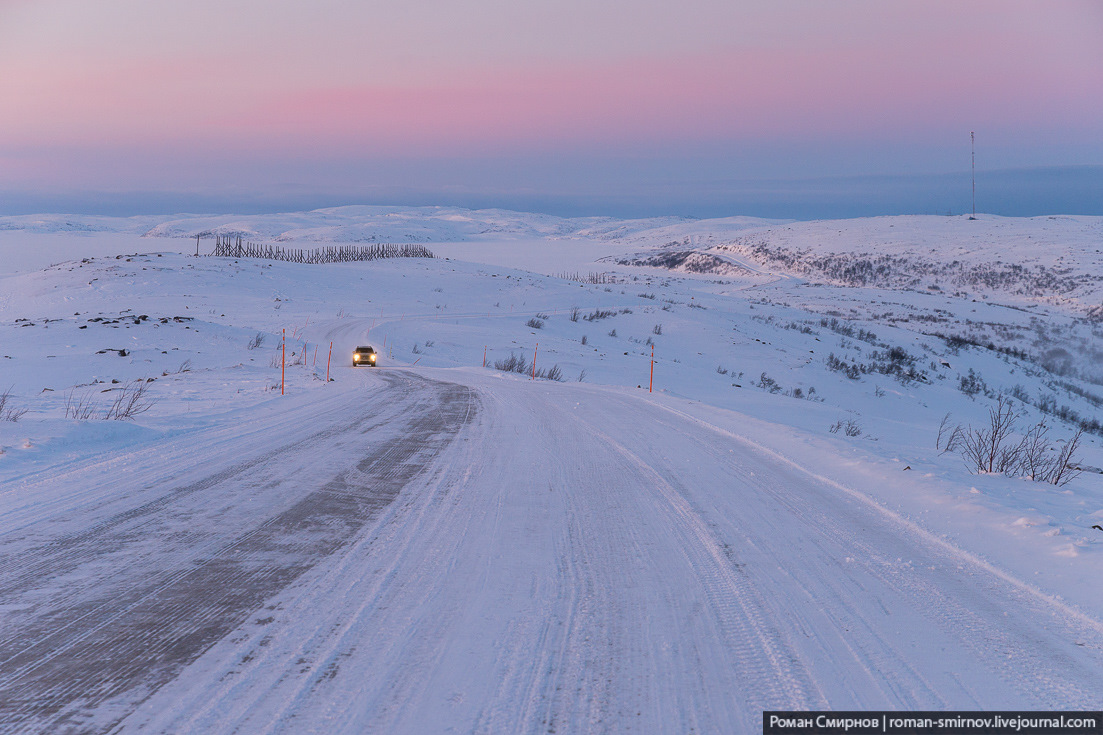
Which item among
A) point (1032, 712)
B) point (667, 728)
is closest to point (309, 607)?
point (667, 728)

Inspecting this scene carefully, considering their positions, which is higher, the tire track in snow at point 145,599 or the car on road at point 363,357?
the tire track in snow at point 145,599

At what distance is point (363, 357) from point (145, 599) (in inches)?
986

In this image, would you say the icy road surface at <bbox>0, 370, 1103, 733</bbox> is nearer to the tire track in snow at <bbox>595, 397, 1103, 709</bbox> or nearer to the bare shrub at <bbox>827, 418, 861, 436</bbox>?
the tire track in snow at <bbox>595, 397, 1103, 709</bbox>

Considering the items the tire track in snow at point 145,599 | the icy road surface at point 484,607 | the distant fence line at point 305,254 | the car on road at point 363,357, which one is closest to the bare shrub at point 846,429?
the icy road surface at point 484,607

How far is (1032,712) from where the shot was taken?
3516mm

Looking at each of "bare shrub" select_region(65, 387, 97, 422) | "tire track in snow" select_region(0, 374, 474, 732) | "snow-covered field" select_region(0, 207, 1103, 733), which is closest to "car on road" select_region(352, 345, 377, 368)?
"snow-covered field" select_region(0, 207, 1103, 733)

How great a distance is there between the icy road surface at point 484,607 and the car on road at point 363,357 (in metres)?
20.7

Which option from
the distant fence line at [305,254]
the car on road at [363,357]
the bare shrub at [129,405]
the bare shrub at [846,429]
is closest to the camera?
the bare shrub at [129,405]

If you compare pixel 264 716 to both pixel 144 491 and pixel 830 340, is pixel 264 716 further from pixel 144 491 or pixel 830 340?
pixel 830 340

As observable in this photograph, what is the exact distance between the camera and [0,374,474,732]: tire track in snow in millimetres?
3408

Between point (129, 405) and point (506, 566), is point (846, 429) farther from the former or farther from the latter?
point (129, 405)

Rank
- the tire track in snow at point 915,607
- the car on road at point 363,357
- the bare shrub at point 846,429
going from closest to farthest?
the tire track in snow at point 915,607 < the bare shrub at point 846,429 < the car on road at point 363,357

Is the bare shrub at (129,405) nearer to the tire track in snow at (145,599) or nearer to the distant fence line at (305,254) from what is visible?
the tire track in snow at (145,599)

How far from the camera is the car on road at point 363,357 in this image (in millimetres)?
28812
